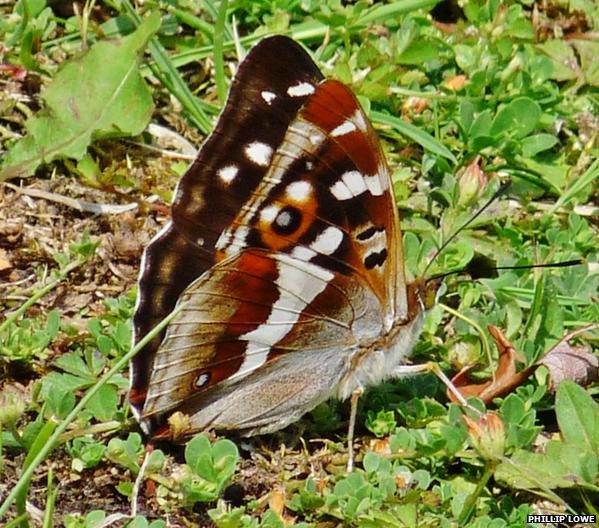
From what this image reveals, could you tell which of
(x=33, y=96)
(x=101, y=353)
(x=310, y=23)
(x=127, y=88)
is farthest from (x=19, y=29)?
(x=101, y=353)

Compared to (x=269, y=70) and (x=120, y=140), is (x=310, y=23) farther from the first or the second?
(x=269, y=70)

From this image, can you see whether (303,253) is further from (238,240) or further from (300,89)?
(300,89)

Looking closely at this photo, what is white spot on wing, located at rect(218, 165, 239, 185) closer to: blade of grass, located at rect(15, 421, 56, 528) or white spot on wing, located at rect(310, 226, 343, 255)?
white spot on wing, located at rect(310, 226, 343, 255)

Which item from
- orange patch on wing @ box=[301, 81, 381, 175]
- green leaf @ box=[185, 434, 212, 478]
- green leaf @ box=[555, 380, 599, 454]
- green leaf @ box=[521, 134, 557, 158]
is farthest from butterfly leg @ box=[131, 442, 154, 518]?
green leaf @ box=[521, 134, 557, 158]

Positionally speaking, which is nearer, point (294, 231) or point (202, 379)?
point (294, 231)

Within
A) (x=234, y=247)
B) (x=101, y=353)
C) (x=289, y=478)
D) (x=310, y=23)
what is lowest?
(x=289, y=478)

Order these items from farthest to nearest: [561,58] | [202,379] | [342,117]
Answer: [561,58], [202,379], [342,117]

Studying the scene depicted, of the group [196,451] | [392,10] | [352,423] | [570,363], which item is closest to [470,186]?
[570,363]
